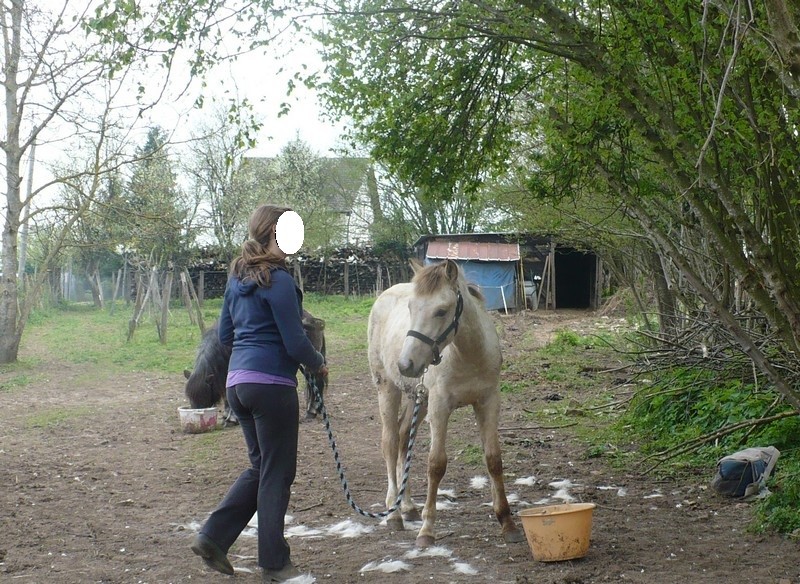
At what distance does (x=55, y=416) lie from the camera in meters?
10.5

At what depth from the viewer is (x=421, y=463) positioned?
24.2 feet

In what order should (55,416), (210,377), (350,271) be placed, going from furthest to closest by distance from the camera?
(350,271), (55,416), (210,377)

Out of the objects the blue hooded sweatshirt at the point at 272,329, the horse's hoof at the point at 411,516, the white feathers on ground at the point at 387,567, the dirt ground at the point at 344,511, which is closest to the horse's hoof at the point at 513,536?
the dirt ground at the point at 344,511

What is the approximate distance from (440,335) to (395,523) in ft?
4.51

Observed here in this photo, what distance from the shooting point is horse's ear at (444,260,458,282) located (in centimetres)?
501

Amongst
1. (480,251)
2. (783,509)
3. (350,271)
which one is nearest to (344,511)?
(783,509)

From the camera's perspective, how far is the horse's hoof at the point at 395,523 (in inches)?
213

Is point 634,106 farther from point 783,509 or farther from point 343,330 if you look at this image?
point 343,330

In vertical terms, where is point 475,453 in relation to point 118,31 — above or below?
below

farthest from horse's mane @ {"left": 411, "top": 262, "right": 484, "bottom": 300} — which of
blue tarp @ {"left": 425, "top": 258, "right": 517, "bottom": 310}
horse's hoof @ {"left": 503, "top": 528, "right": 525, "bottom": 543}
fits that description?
blue tarp @ {"left": 425, "top": 258, "right": 517, "bottom": 310}

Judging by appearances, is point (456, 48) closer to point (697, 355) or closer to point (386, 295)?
point (386, 295)

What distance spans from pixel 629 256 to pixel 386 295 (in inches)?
262

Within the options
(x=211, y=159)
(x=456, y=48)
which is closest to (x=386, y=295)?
(x=456, y=48)

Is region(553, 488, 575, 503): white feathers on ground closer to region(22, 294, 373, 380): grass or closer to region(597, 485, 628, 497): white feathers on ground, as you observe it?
region(597, 485, 628, 497): white feathers on ground
